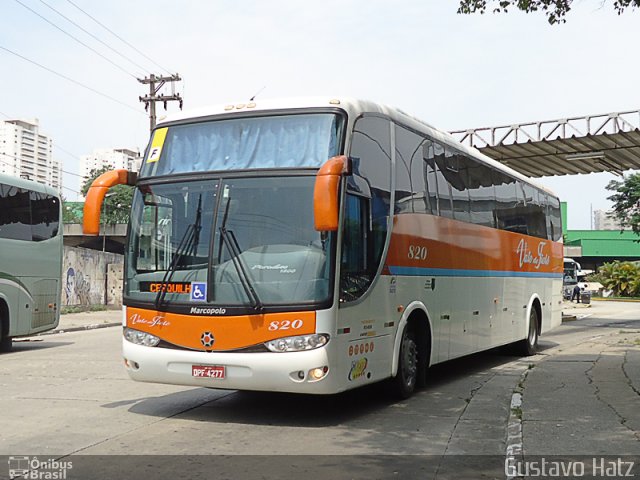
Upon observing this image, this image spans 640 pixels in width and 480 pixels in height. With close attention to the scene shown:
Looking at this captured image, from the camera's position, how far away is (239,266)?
7.69 m

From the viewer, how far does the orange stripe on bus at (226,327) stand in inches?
295

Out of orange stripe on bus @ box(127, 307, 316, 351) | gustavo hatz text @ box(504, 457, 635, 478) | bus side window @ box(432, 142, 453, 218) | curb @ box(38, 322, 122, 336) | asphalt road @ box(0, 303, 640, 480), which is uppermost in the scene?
bus side window @ box(432, 142, 453, 218)

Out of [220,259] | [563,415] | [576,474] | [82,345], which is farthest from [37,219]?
[576,474]

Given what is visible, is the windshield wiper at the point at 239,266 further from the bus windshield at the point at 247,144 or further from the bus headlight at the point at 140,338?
the bus headlight at the point at 140,338

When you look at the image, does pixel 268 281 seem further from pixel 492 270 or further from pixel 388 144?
pixel 492 270

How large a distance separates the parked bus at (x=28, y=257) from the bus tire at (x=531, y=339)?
33.0ft

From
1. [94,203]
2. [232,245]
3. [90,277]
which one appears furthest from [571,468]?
[90,277]

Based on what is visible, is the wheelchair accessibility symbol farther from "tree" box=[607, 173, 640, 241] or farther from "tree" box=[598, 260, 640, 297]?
"tree" box=[598, 260, 640, 297]

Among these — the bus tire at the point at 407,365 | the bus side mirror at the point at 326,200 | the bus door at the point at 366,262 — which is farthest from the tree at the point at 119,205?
the bus side mirror at the point at 326,200

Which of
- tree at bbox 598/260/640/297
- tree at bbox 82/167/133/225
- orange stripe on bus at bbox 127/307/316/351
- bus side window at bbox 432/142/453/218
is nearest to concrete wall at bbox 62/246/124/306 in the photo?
tree at bbox 82/167/133/225

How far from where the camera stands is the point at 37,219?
16047mm

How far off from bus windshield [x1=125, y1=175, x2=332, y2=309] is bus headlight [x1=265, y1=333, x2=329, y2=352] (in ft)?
1.16

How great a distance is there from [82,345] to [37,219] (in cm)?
312

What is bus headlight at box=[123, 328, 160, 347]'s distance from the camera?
8.06 m
